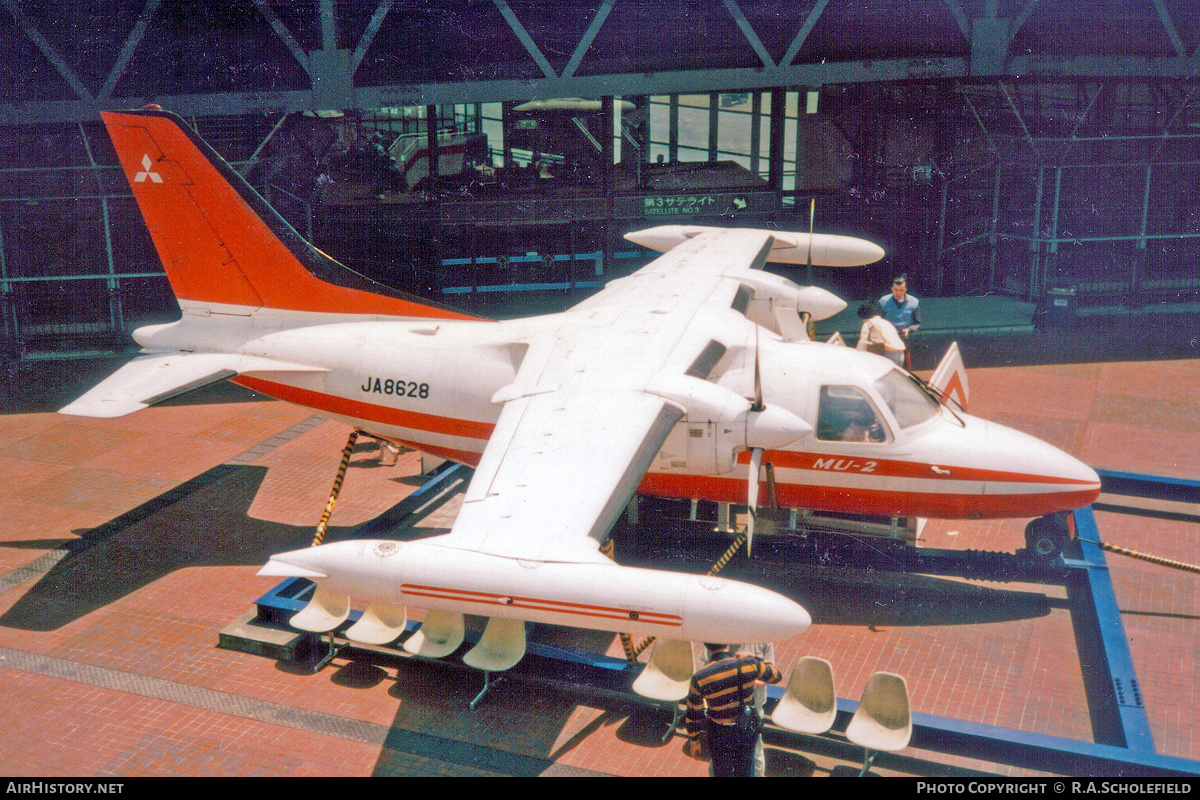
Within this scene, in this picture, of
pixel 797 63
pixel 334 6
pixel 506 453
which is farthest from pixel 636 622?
pixel 797 63

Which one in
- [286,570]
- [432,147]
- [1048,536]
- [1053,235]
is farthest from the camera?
[1053,235]

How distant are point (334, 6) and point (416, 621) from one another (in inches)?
625

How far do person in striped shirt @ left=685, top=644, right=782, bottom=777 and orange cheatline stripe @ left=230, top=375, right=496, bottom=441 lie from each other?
6.77 m

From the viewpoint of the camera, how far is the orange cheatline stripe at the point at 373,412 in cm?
1594

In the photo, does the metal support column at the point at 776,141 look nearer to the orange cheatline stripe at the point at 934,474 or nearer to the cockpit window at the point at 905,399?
the cockpit window at the point at 905,399

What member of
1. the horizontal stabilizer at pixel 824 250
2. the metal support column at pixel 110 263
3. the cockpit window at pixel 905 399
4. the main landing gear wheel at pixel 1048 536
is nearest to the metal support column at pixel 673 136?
the horizontal stabilizer at pixel 824 250

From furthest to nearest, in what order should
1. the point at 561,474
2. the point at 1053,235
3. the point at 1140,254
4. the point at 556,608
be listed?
the point at 1140,254 < the point at 1053,235 < the point at 561,474 < the point at 556,608

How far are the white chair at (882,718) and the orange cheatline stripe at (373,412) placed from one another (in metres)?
7.23

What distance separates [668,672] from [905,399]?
569 centimetres

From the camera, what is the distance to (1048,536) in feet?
50.3

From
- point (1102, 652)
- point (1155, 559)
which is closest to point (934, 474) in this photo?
point (1102, 652)

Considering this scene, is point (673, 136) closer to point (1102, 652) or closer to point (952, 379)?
point (952, 379)

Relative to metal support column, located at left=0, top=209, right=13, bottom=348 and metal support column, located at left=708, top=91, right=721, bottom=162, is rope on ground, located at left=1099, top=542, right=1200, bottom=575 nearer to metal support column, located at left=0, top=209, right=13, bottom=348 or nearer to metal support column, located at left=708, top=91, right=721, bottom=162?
metal support column, located at left=708, top=91, right=721, bottom=162

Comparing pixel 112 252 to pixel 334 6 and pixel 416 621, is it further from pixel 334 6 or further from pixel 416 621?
pixel 416 621
